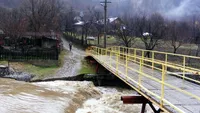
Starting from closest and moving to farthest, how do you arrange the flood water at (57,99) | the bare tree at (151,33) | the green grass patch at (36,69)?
1. the flood water at (57,99)
2. the green grass patch at (36,69)
3. the bare tree at (151,33)

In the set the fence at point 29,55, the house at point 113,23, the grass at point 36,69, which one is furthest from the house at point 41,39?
the house at point 113,23

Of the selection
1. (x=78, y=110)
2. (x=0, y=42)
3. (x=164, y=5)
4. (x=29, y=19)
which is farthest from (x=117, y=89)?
(x=164, y=5)

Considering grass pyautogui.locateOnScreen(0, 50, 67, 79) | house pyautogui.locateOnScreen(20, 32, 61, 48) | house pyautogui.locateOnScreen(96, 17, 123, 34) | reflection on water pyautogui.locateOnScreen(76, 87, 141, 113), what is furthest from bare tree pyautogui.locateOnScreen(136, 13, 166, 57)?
reflection on water pyautogui.locateOnScreen(76, 87, 141, 113)

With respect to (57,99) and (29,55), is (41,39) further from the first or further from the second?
(57,99)

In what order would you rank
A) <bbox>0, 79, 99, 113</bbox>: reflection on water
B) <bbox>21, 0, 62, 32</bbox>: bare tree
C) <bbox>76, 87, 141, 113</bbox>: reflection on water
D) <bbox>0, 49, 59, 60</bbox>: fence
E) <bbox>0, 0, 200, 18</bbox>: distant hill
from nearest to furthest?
<bbox>0, 79, 99, 113</bbox>: reflection on water < <bbox>76, 87, 141, 113</bbox>: reflection on water < <bbox>0, 49, 59, 60</bbox>: fence < <bbox>21, 0, 62, 32</bbox>: bare tree < <bbox>0, 0, 200, 18</bbox>: distant hill

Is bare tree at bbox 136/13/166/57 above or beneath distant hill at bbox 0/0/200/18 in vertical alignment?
beneath

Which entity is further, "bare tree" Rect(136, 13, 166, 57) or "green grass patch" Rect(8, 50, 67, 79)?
"bare tree" Rect(136, 13, 166, 57)

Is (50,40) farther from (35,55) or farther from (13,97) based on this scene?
(13,97)

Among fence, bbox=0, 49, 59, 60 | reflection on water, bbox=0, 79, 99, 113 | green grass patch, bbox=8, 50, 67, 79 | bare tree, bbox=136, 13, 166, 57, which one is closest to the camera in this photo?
reflection on water, bbox=0, 79, 99, 113

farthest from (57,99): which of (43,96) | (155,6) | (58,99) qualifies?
(155,6)

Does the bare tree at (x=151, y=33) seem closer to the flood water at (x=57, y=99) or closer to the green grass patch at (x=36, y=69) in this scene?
the green grass patch at (x=36, y=69)

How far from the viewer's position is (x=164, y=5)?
87.7 meters

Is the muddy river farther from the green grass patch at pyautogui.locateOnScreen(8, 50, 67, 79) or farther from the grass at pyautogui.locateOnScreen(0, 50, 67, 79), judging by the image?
the grass at pyautogui.locateOnScreen(0, 50, 67, 79)

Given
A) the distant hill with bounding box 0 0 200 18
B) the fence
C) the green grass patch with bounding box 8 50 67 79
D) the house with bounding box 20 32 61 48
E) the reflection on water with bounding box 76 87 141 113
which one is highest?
the distant hill with bounding box 0 0 200 18
